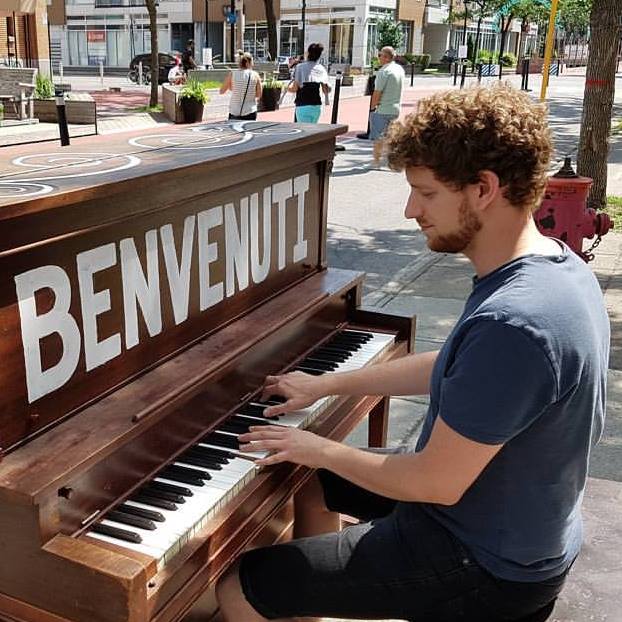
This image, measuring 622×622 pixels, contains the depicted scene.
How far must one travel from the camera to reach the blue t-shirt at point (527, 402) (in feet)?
5.03

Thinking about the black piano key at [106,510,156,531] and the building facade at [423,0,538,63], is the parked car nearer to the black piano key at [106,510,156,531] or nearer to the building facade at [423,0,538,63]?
the building facade at [423,0,538,63]

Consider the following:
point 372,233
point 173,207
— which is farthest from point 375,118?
point 173,207

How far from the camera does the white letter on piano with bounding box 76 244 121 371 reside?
1864 millimetres

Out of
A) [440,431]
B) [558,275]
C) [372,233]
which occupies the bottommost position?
[372,233]

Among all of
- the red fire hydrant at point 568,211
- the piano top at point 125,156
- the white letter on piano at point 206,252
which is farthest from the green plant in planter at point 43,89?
the white letter on piano at point 206,252

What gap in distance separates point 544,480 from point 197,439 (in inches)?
36.6

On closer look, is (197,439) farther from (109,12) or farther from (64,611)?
(109,12)

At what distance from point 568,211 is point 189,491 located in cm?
500

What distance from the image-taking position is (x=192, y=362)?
7.35 feet

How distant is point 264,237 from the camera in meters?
2.73

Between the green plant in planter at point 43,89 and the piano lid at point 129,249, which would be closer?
the piano lid at point 129,249

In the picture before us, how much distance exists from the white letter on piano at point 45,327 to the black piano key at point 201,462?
0.39 m

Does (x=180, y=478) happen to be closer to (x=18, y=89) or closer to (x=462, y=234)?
(x=462, y=234)

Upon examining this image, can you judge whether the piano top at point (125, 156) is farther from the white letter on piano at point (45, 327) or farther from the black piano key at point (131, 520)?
the black piano key at point (131, 520)
